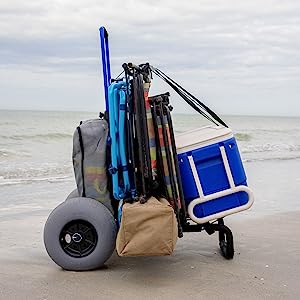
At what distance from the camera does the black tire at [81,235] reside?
452 cm

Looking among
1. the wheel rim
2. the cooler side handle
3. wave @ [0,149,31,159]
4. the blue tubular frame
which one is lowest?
wave @ [0,149,31,159]

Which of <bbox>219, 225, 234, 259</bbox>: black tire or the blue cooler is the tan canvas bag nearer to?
the blue cooler

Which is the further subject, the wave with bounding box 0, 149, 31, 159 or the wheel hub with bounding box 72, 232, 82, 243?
the wave with bounding box 0, 149, 31, 159

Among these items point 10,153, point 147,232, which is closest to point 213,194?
point 147,232

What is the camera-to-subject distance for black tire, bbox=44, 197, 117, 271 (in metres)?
4.52

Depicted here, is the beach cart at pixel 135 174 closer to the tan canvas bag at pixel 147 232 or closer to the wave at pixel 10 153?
the tan canvas bag at pixel 147 232

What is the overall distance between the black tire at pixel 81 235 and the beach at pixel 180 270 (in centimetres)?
10

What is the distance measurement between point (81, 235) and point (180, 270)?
79 centimetres

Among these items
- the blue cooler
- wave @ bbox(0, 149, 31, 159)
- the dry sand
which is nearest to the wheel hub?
the dry sand

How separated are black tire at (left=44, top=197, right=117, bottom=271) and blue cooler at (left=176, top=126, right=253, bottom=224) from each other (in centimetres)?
65

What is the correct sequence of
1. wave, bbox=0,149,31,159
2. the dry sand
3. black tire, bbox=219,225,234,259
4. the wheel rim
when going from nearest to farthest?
the dry sand < the wheel rim < black tire, bbox=219,225,234,259 < wave, bbox=0,149,31,159

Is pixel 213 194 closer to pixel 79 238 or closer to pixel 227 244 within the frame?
pixel 227 244

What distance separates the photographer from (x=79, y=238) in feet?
15.1

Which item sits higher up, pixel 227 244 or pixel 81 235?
pixel 81 235
